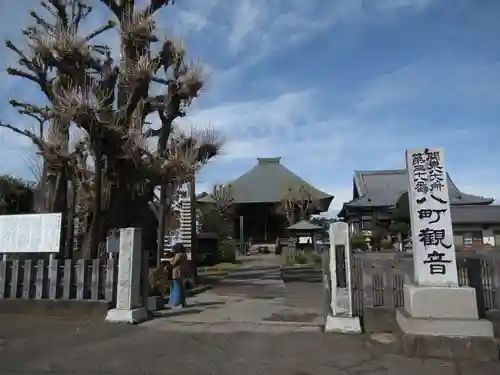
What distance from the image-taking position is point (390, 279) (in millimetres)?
8078

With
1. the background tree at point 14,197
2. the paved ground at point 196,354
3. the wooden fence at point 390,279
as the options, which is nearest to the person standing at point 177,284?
the paved ground at point 196,354

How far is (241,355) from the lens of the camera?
6281mm

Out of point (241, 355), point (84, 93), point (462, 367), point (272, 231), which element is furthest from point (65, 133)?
point (272, 231)

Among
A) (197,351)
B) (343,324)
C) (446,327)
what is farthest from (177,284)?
(446,327)

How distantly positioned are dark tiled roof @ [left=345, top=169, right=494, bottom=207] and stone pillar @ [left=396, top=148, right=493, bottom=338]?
1016 inches

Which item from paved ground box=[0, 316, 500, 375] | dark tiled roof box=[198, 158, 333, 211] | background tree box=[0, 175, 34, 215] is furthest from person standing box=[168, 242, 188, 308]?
dark tiled roof box=[198, 158, 333, 211]

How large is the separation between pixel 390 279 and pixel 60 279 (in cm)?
706

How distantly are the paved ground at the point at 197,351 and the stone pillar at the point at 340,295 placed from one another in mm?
361

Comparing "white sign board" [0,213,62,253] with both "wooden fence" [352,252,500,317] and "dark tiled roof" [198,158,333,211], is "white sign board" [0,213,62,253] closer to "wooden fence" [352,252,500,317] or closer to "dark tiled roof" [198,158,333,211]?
"wooden fence" [352,252,500,317]

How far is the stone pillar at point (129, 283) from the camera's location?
27.9ft

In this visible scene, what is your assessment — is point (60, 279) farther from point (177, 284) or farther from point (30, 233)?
point (177, 284)

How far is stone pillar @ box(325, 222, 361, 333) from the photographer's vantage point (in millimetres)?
7719

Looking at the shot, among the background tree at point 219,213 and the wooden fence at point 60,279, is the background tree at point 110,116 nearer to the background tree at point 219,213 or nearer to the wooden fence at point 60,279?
the wooden fence at point 60,279

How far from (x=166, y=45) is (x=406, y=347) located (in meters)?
11.2
